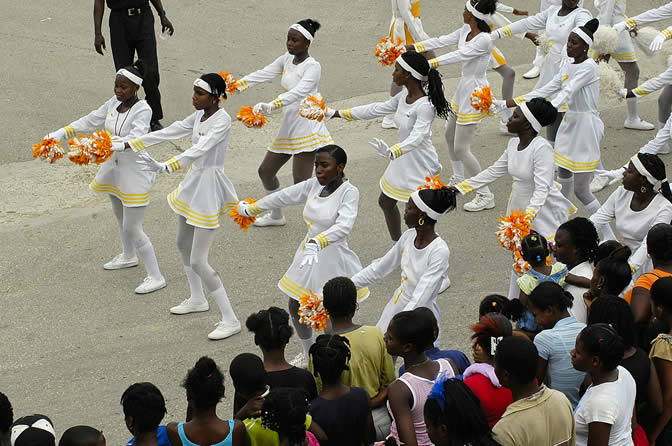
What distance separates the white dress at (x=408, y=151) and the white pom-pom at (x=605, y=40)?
2829 mm

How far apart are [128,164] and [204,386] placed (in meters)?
4.15

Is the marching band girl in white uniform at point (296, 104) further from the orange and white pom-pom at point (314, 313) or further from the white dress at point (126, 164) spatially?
the orange and white pom-pom at point (314, 313)

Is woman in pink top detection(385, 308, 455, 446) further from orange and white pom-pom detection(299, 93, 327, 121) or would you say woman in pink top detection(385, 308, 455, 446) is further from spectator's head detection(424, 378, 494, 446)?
orange and white pom-pom detection(299, 93, 327, 121)

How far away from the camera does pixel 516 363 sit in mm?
4461

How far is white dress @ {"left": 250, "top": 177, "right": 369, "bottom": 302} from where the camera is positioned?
6.85 m

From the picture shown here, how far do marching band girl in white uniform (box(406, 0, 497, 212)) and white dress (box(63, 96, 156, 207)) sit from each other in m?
3.04

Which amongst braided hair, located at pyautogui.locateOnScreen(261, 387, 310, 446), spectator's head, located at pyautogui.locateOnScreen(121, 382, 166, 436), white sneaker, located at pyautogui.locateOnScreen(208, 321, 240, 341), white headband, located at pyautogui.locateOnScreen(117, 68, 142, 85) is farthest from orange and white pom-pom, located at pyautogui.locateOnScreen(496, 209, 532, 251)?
white headband, located at pyautogui.locateOnScreen(117, 68, 142, 85)

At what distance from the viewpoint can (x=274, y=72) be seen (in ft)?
31.1

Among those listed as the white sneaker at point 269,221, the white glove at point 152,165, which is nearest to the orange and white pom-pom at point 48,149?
the white glove at point 152,165

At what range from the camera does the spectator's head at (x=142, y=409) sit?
176 inches

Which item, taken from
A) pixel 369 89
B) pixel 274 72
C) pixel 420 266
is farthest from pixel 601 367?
pixel 369 89

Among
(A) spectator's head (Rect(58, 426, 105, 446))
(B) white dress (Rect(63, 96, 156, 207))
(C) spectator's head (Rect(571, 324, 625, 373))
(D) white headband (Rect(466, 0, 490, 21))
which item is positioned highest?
(D) white headband (Rect(466, 0, 490, 21))

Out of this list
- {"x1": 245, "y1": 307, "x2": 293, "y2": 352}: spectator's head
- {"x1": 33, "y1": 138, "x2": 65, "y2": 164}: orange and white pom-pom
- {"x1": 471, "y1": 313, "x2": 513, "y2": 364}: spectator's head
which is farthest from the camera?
{"x1": 33, "y1": 138, "x2": 65, "y2": 164}: orange and white pom-pom

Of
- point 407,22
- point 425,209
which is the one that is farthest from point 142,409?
point 407,22
